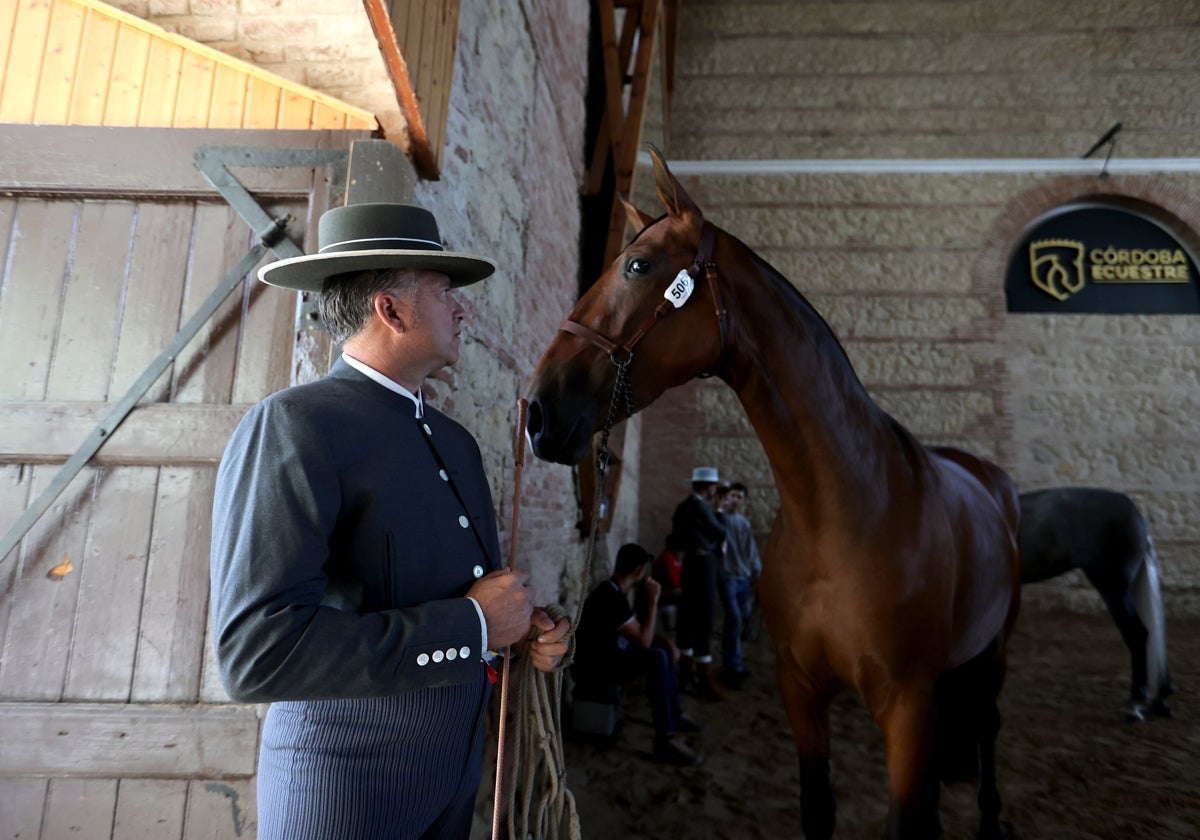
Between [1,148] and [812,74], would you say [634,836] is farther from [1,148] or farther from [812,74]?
[812,74]

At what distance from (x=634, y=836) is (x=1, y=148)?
3.05 m

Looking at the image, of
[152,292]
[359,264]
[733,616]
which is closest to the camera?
[359,264]

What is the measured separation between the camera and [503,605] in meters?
0.97

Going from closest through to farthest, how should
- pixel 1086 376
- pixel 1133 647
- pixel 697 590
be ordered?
1. pixel 1133 647
2. pixel 697 590
3. pixel 1086 376

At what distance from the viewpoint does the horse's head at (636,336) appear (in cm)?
147

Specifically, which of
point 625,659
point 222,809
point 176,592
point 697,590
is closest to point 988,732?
point 625,659

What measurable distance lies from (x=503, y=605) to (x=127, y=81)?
1.78 m

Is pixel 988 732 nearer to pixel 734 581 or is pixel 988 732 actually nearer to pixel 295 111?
pixel 734 581

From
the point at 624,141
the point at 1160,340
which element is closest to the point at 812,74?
the point at 1160,340

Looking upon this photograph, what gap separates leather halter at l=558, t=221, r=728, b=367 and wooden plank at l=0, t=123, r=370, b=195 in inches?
31.9

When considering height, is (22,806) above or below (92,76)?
below

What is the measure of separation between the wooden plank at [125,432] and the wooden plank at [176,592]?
58 mm

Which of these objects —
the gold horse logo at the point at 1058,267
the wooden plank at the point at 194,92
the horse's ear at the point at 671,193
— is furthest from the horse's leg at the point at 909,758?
the gold horse logo at the point at 1058,267

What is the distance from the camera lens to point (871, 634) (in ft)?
5.64
